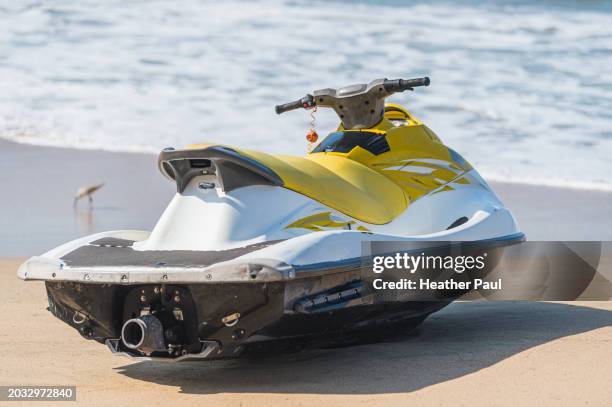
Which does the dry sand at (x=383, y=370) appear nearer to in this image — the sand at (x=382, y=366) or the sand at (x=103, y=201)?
the sand at (x=382, y=366)

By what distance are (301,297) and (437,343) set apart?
146 cm

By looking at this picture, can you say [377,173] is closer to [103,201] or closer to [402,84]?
[402,84]

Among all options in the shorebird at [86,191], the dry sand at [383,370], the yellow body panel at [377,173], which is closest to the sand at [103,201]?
the shorebird at [86,191]

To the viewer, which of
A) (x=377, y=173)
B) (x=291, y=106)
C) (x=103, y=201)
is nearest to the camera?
(x=377, y=173)

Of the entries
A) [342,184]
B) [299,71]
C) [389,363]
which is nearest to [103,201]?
[342,184]

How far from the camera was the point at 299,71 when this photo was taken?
18.3 meters

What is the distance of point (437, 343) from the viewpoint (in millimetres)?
7348

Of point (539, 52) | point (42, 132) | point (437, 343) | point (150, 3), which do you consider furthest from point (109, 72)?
point (437, 343)

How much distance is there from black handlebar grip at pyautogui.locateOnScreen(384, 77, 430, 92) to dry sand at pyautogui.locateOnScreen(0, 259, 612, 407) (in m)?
1.54

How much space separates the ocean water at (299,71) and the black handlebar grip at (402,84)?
18.7 ft

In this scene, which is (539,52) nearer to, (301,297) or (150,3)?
(150,3)

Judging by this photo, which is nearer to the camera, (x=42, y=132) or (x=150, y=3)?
(x=42, y=132)

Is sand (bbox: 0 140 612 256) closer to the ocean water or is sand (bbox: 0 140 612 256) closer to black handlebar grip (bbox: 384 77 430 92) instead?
the ocean water

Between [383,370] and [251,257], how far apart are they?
3.55ft
